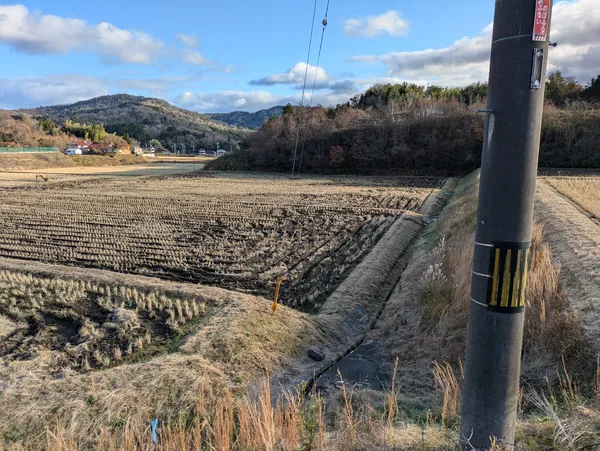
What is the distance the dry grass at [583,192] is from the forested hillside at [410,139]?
18370 millimetres

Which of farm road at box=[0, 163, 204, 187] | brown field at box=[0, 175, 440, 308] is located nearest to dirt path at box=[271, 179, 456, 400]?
brown field at box=[0, 175, 440, 308]

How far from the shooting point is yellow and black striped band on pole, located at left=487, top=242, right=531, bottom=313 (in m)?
2.70

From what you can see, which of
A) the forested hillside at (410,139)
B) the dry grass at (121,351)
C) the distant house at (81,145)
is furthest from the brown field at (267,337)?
the distant house at (81,145)

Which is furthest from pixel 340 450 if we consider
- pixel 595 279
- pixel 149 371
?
pixel 595 279

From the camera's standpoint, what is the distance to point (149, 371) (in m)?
5.96

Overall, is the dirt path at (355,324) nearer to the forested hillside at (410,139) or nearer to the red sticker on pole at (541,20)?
the red sticker on pole at (541,20)

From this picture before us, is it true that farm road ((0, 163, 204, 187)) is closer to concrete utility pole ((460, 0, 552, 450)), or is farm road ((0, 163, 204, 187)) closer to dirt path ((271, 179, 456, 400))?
dirt path ((271, 179, 456, 400))

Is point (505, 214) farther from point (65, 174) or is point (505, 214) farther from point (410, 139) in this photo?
point (65, 174)

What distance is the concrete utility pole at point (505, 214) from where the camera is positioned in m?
2.56

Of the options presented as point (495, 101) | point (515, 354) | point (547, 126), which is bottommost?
point (515, 354)

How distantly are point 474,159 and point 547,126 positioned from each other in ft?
25.5

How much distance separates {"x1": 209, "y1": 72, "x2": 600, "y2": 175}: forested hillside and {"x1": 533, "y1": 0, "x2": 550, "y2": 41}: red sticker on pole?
1405 inches

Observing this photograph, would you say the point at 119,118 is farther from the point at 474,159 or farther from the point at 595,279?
the point at 595,279

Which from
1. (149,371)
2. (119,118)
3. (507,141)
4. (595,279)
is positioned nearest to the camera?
(507,141)
